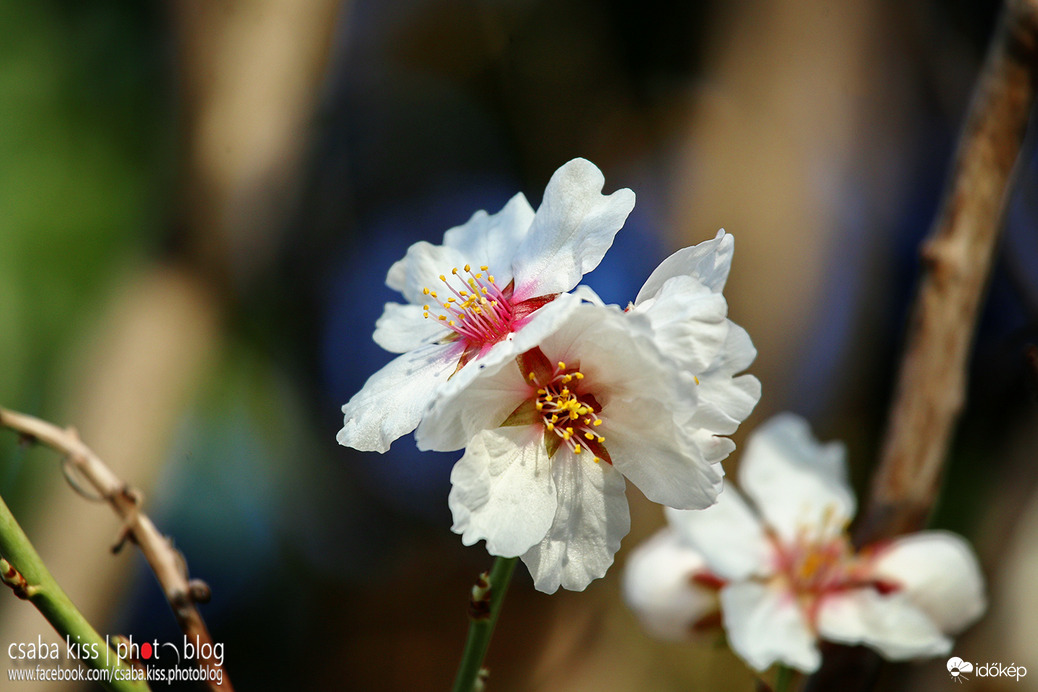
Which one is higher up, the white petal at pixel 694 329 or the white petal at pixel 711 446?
the white petal at pixel 694 329

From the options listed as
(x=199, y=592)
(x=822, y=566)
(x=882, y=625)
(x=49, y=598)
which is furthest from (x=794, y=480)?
(x=49, y=598)

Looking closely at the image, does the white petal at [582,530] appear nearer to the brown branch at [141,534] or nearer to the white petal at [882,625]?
the brown branch at [141,534]

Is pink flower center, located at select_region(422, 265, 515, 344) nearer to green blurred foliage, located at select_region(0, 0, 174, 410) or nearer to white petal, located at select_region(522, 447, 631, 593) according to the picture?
white petal, located at select_region(522, 447, 631, 593)

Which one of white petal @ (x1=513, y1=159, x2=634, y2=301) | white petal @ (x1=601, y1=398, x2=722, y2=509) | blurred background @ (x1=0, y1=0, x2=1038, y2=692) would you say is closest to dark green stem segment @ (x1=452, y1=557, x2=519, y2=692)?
white petal @ (x1=601, y1=398, x2=722, y2=509)

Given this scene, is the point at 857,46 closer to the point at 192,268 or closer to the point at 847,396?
the point at 847,396

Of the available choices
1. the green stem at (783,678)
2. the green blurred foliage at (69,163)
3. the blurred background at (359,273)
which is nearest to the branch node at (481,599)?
the green stem at (783,678)

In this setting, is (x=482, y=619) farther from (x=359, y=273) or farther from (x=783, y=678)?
(x=359, y=273)
